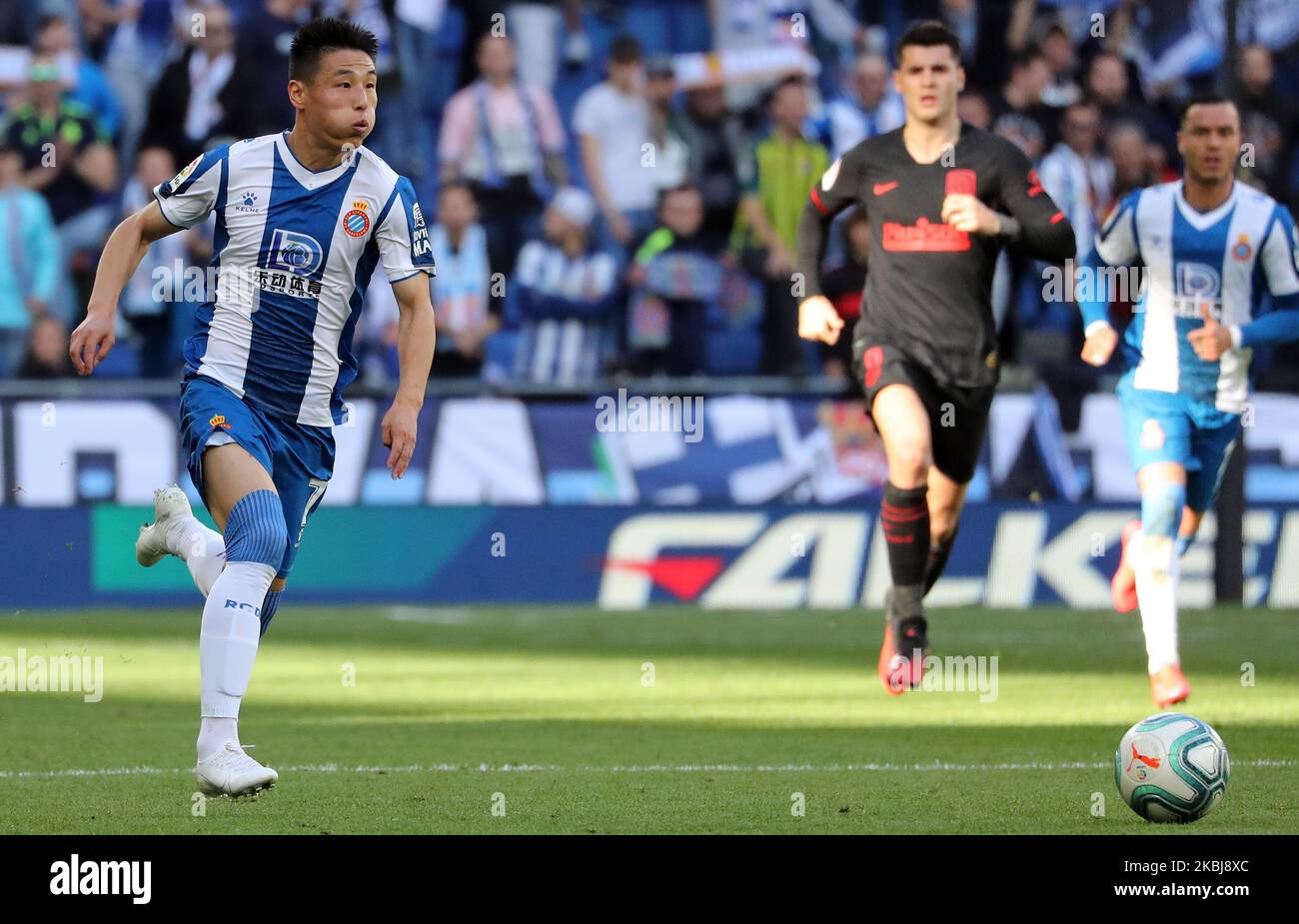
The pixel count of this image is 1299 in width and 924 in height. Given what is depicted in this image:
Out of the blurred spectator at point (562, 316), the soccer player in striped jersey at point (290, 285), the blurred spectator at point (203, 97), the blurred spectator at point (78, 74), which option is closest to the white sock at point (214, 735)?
the soccer player in striped jersey at point (290, 285)

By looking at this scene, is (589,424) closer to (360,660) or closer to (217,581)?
(360,660)

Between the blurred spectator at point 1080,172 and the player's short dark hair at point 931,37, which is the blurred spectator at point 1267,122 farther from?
the player's short dark hair at point 931,37

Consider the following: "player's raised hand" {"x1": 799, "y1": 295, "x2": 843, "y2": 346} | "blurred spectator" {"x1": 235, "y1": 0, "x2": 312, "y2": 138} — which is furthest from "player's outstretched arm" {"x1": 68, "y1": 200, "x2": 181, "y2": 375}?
"blurred spectator" {"x1": 235, "y1": 0, "x2": 312, "y2": 138}

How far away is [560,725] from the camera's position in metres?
8.97

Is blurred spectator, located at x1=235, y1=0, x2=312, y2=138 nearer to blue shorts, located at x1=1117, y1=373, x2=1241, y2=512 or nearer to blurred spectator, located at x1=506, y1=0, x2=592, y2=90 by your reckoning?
blurred spectator, located at x1=506, y1=0, x2=592, y2=90

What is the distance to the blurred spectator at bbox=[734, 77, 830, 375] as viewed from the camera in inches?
654

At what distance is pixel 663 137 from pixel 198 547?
1073 centimetres

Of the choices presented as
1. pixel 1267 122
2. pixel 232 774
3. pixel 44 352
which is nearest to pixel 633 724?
pixel 232 774

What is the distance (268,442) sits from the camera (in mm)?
6797

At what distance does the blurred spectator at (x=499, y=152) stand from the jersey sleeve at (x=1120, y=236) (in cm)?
806

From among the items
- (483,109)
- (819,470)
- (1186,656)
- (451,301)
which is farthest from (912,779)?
(483,109)

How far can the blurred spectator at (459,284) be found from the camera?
52.8 feet

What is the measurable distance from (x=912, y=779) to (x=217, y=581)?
2.33 m

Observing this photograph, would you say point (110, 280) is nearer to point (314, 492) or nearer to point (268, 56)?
point (314, 492)
